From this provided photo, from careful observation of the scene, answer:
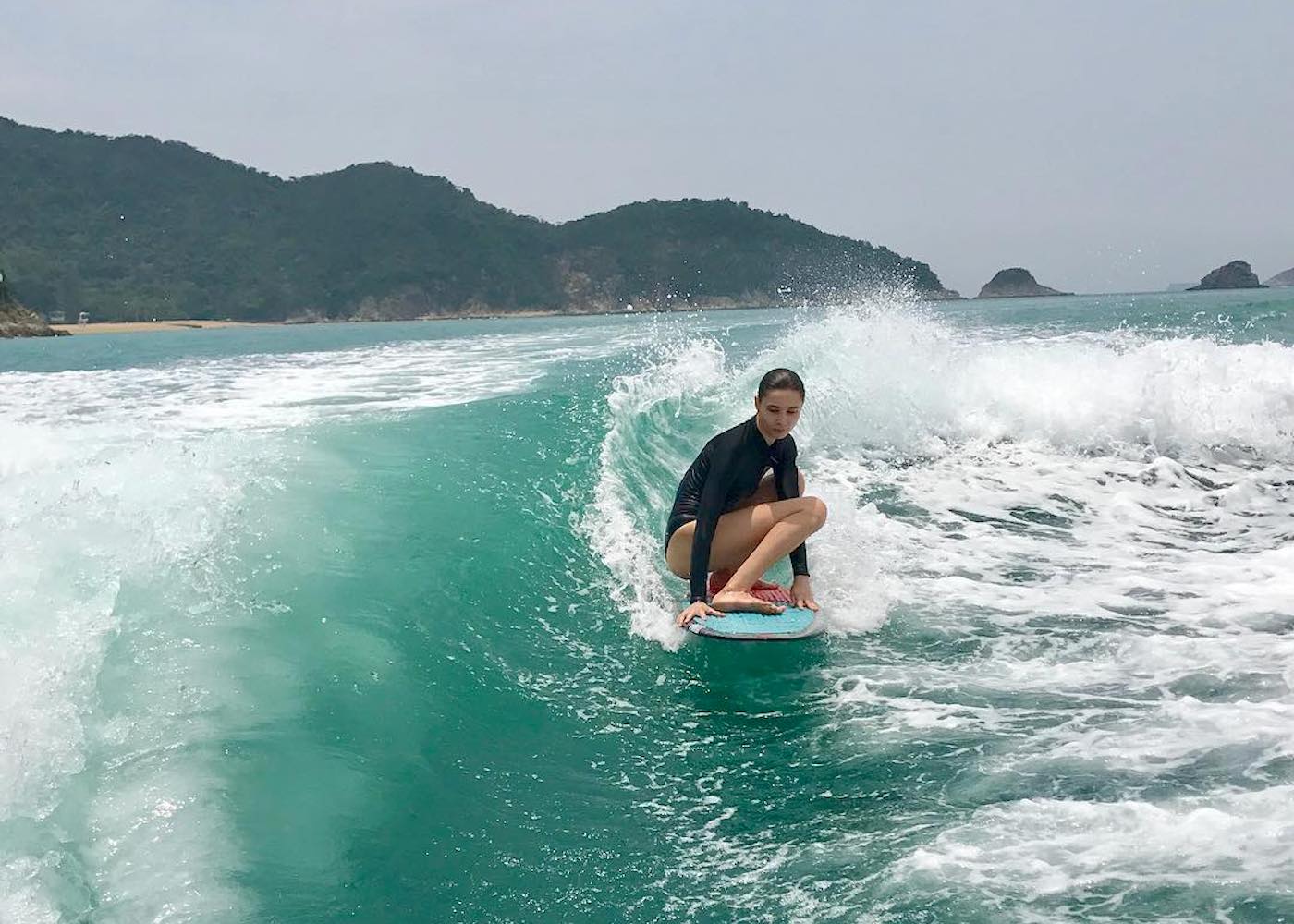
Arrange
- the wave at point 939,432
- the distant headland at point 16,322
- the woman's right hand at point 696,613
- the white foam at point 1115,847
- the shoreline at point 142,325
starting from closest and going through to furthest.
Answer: the white foam at point 1115,847 < the woman's right hand at point 696,613 < the wave at point 939,432 < the distant headland at point 16,322 < the shoreline at point 142,325

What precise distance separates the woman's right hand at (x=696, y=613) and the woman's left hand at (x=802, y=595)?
0.53 metres

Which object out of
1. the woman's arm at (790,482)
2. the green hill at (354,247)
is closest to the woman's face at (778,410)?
the woman's arm at (790,482)

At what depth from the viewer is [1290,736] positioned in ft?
13.8

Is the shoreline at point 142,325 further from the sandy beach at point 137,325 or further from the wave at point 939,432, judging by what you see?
the wave at point 939,432

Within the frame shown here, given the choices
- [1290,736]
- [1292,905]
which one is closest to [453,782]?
[1292,905]

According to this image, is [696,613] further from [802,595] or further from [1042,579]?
[1042,579]

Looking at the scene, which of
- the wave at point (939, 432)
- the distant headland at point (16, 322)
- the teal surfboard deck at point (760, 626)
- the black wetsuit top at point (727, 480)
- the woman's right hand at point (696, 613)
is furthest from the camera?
the distant headland at point (16, 322)

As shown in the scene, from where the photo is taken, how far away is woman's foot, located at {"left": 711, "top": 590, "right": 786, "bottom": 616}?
5.54 metres

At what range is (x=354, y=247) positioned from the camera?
131250mm

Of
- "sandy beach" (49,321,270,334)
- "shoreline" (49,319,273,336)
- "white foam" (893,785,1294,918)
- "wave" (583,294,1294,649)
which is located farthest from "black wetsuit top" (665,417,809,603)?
"sandy beach" (49,321,270,334)

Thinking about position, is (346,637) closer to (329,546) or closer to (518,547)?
(329,546)

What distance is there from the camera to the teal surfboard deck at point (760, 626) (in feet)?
17.4

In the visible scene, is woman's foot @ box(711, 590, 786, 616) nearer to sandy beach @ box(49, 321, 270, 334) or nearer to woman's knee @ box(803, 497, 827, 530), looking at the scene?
woman's knee @ box(803, 497, 827, 530)

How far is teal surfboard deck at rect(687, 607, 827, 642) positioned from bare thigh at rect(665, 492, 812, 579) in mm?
407
